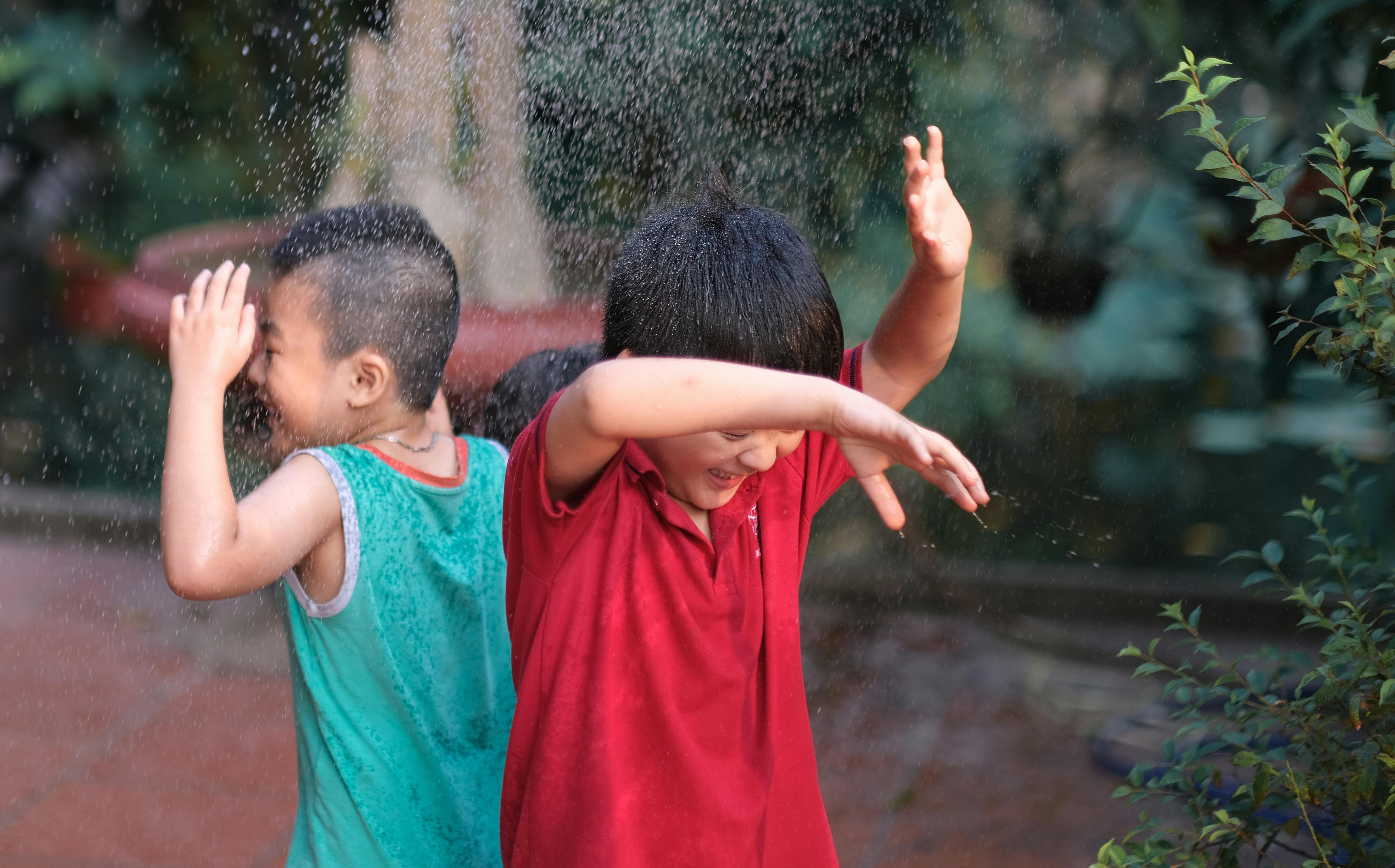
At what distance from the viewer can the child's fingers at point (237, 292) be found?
4.82ft

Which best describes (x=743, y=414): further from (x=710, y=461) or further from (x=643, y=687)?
(x=643, y=687)

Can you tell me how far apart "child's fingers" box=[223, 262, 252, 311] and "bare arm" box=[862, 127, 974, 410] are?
0.73 metres

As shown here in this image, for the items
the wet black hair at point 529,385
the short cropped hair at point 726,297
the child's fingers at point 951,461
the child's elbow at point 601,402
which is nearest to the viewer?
the child's fingers at point 951,461

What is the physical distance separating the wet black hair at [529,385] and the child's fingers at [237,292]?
2.32 ft

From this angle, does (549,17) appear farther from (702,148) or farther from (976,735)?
(976,735)

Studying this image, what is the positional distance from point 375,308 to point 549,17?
2.50 m

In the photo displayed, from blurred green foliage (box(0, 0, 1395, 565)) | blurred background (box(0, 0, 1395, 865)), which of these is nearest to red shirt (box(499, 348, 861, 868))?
blurred background (box(0, 0, 1395, 865))

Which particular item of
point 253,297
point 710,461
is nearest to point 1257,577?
point 710,461

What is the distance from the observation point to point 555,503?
1.38 metres

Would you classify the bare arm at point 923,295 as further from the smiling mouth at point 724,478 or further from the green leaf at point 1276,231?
the green leaf at point 1276,231

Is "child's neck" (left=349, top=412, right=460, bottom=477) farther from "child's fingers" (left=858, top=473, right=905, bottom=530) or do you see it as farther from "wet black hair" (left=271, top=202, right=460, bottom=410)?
"child's fingers" (left=858, top=473, right=905, bottom=530)

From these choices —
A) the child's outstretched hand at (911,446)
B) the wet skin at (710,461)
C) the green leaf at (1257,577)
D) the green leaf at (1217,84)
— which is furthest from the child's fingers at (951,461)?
the green leaf at (1257,577)

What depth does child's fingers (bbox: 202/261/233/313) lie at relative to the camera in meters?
1.46

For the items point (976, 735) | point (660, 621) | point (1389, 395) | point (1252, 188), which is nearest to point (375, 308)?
point (660, 621)
